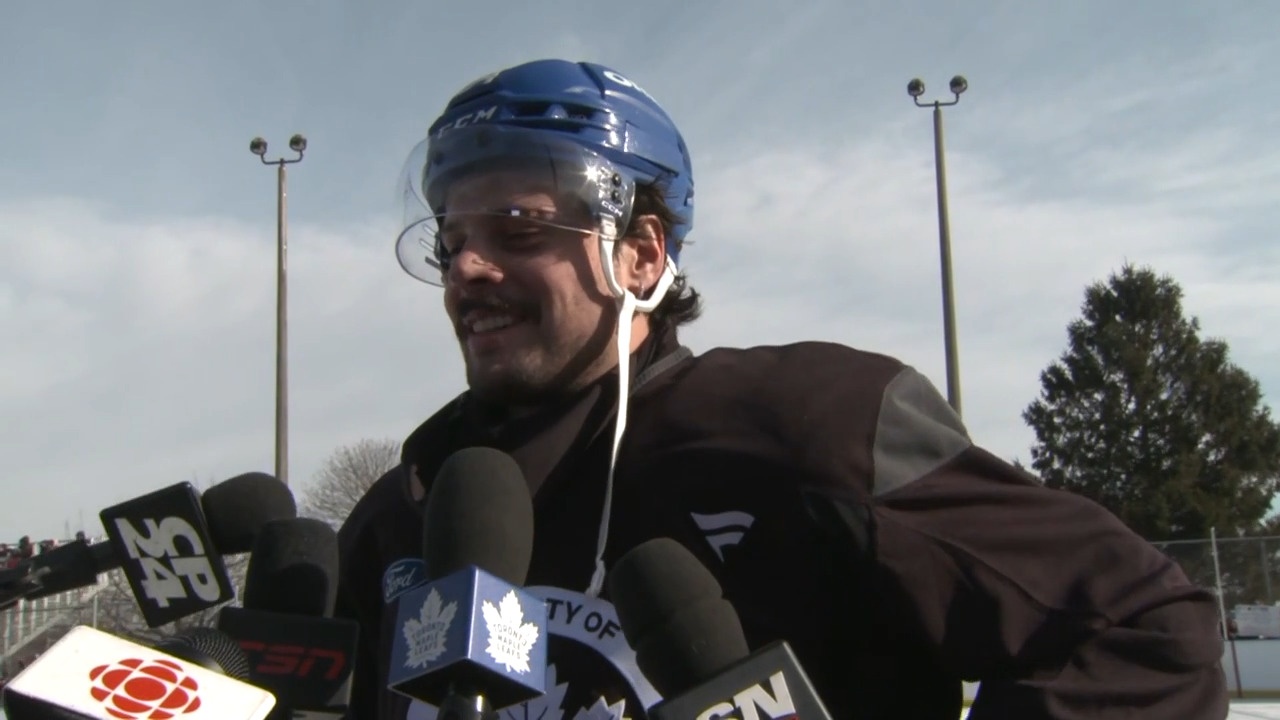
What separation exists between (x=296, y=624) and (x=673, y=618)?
1.01 m

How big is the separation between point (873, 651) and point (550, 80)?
4.90 feet

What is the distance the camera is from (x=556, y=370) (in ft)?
8.93

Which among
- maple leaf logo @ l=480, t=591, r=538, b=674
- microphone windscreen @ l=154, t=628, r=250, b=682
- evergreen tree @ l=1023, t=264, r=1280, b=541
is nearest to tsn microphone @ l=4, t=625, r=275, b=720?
microphone windscreen @ l=154, t=628, r=250, b=682

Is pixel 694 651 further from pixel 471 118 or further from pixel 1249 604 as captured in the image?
pixel 1249 604

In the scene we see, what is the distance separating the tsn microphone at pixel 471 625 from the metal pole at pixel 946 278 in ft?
41.2

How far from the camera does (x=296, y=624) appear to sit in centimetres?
245

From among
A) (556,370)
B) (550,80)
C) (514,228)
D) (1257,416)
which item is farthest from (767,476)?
(1257,416)

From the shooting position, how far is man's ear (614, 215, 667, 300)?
3.00 metres

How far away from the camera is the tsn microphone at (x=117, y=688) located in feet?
4.88

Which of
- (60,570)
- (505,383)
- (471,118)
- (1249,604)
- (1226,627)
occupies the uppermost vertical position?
(471,118)

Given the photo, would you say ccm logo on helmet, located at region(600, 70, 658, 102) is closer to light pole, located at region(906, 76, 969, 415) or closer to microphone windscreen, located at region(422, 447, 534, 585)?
microphone windscreen, located at region(422, 447, 534, 585)

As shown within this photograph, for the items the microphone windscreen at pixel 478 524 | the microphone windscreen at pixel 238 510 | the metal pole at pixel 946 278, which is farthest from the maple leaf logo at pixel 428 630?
the metal pole at pixel 946 278

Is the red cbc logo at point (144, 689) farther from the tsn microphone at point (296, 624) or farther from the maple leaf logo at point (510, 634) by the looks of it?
the tsn microphone at point (296, 624)

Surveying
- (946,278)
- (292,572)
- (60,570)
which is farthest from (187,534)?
(946,278)
